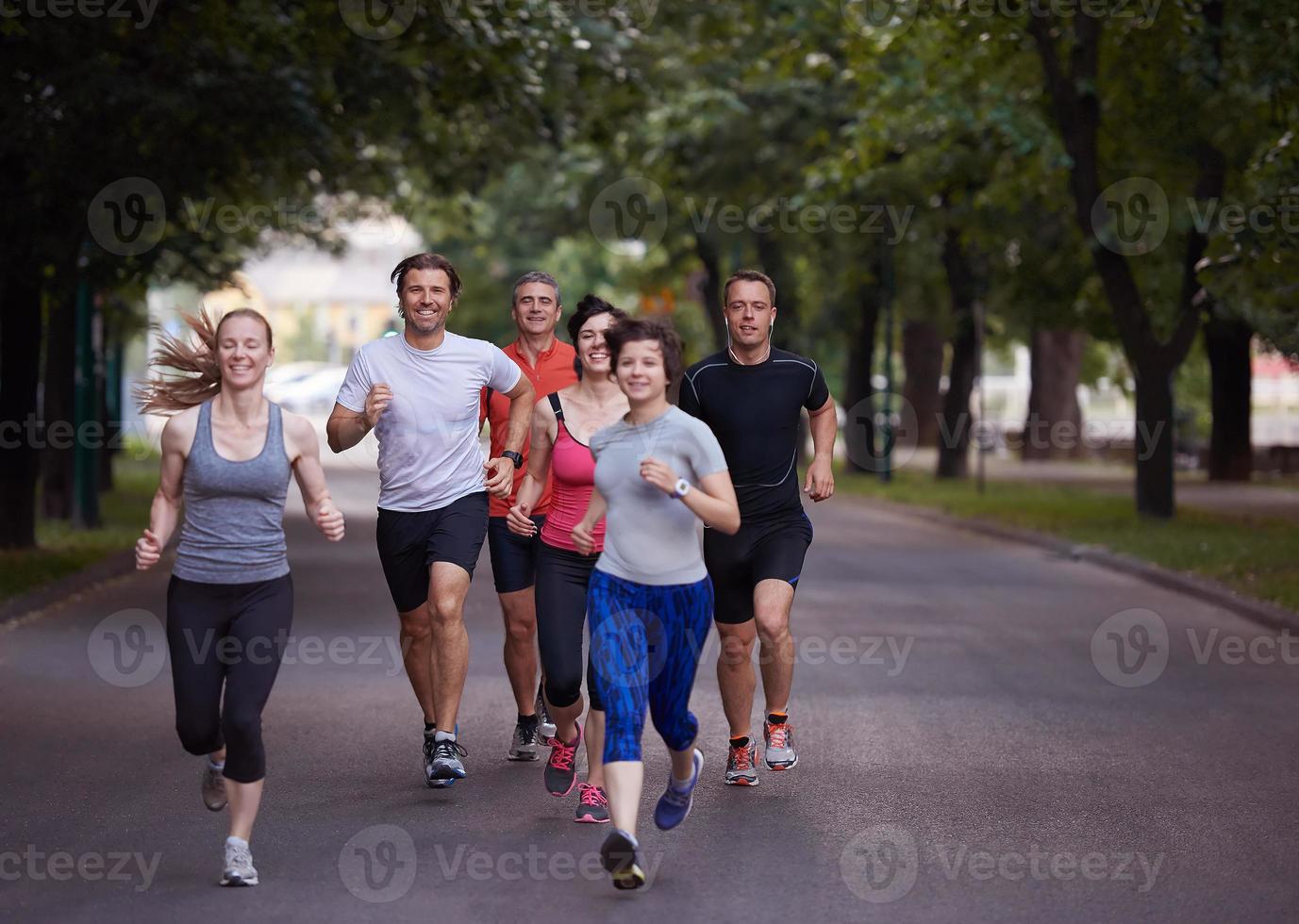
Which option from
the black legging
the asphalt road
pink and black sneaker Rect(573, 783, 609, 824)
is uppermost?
the black legging

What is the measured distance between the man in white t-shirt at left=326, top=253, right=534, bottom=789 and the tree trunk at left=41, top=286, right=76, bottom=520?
52.4 ft

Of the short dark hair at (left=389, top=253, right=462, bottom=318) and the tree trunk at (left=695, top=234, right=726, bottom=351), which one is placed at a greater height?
the tree trunk at (left=695, top=234, right=726, bottom=351)

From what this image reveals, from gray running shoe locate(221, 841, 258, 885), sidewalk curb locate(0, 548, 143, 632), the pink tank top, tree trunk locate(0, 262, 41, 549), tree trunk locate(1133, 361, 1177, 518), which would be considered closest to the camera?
gray running shoe locate(221, 841, 258, 885)

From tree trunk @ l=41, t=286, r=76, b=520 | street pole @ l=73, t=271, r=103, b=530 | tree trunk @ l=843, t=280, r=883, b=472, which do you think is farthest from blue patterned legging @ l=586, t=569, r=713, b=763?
tree trunk @ l=843, t=280, r=883, b=472

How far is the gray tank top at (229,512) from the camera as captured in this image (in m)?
6.34

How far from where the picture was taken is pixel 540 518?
8.17 m

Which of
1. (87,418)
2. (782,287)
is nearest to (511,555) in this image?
(87,418)

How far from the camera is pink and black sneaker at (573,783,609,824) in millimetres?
7320

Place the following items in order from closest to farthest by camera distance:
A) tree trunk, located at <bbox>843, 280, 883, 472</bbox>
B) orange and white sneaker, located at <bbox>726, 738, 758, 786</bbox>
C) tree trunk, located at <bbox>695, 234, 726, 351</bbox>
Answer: orange and white sneaker, located at <bbox>726, 738, 758, 786</bbox> → tree trunk, located at <bbox>843, 280, 883, 472</bbox> → tree trunk, located at <bbox>695, 234, 726, 351</bbox>

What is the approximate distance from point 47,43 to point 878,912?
1304 cm

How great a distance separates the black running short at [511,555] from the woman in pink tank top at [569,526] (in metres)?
0.38

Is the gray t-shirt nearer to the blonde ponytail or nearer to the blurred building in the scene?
the blonde ponytail

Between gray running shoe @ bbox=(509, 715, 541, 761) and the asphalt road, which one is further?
gray running shoe @ bbox=(509, 715, 541, 761)

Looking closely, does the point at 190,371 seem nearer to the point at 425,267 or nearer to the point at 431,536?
the point at 425,267
